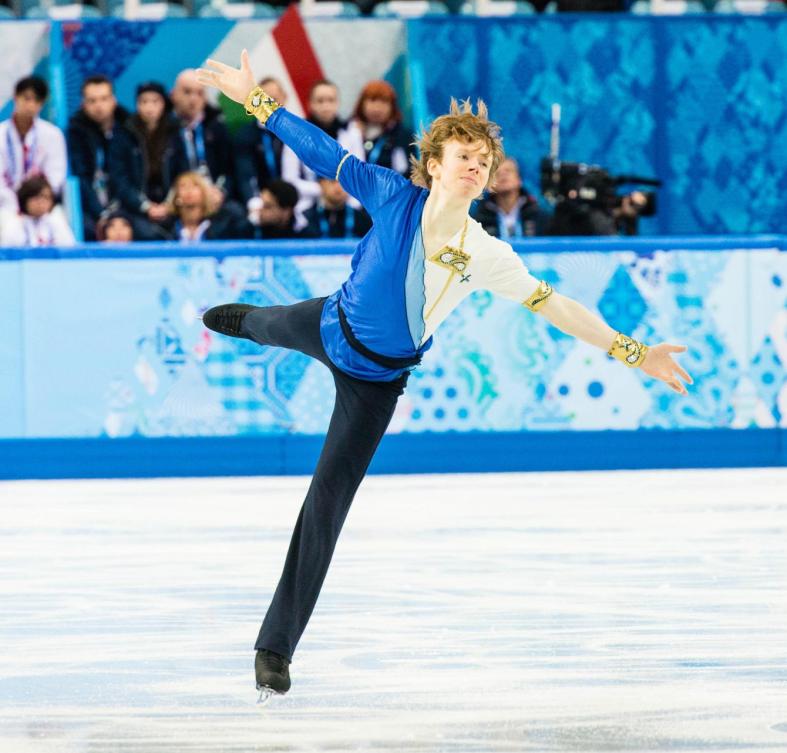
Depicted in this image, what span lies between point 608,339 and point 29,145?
21.8ft

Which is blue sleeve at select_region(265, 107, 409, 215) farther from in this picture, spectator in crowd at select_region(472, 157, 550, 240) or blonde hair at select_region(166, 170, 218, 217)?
blonde hair at select_region(166, 170, 218, 217)

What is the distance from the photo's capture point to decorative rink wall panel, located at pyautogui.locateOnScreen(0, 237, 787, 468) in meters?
8.15

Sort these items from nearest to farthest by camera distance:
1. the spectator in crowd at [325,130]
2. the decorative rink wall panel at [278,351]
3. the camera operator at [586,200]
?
the decorative rink wall panel at [278,351], the camera operator at [586,200], the spectator in crowd at [325,130]

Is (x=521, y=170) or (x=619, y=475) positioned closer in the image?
(x=619, y=475)

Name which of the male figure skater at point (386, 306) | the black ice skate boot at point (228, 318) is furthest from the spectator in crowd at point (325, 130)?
the male figure skater at point (386, 306)

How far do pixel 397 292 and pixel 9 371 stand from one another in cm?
494

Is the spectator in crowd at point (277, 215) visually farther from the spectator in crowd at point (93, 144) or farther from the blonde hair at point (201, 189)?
the spectator in crowd at point (93, 144)

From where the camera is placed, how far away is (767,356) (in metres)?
8.39

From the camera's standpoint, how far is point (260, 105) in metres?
3.82

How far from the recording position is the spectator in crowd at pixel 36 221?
8.88 m

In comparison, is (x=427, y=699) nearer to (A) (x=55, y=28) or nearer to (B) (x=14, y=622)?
(B) (x=14, y=622)

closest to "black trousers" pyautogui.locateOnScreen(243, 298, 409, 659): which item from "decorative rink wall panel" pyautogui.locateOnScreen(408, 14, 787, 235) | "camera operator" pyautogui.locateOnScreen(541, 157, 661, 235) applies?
"camera operator" pyautogui.locateOnScreen(541, 157, 661, 235)

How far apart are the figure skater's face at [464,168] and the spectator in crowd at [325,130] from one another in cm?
572

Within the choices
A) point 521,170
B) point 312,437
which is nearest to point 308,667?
point 312,437
